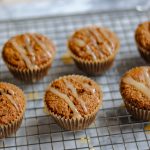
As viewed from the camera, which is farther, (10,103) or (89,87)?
(89,87)

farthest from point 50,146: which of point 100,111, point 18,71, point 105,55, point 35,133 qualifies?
point 105,55

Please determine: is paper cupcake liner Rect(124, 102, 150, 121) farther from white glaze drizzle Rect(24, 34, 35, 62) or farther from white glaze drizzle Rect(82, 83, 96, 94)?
white glaze drizzle Rect(24, 34, 35, 62)

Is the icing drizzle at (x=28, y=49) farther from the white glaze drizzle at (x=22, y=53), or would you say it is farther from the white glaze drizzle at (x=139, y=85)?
the white glaze drizzle at (x=139, y=85)

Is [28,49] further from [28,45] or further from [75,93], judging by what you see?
[75,93]

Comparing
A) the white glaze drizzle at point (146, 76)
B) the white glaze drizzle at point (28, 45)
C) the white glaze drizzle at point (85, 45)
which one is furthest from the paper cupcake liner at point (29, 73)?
the white glaze drizzle at point (146, 76)

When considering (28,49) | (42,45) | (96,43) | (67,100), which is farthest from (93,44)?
(67,100)

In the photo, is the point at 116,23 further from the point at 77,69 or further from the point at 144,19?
the point at 77,69
